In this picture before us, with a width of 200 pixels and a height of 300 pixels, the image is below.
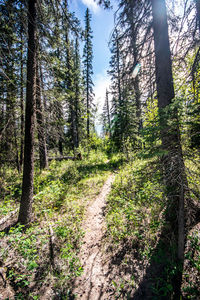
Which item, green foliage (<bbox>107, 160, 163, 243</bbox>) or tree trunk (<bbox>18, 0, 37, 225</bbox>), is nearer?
green foliage (<bbox>107, 160, 163, 243</bbox>)

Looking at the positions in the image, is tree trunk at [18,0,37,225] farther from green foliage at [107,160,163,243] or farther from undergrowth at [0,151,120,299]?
green foliage at [107,160,163,243]

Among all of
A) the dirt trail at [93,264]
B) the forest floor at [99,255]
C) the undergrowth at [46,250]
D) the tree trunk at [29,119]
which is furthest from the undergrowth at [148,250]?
the tree trunk at [29,119]

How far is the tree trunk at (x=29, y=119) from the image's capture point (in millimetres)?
4249

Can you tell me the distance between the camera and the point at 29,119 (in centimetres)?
442

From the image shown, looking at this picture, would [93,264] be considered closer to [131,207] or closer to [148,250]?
[148,250]

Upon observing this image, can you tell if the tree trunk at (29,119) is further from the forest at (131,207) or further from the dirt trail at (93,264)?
the dirt trail at (93,264)

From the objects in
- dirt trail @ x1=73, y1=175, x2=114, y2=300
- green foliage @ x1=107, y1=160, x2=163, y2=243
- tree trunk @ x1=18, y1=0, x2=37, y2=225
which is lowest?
dirt trail @ x1=73, y1=175, x2=114, y2=300

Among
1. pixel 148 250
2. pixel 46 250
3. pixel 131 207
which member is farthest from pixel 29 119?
pixel 148 250

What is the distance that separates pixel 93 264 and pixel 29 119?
17.2 feet

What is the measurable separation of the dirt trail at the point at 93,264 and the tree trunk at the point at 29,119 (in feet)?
8.06

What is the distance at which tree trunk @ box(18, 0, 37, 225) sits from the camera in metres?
4.25

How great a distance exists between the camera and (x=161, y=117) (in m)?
2.58

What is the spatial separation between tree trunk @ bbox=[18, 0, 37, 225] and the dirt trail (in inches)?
96.7

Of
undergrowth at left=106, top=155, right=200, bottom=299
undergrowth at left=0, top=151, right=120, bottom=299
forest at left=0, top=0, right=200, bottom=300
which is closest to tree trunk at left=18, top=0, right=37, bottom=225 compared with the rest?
forest at left=0, top=0, right=200, bottom=300
